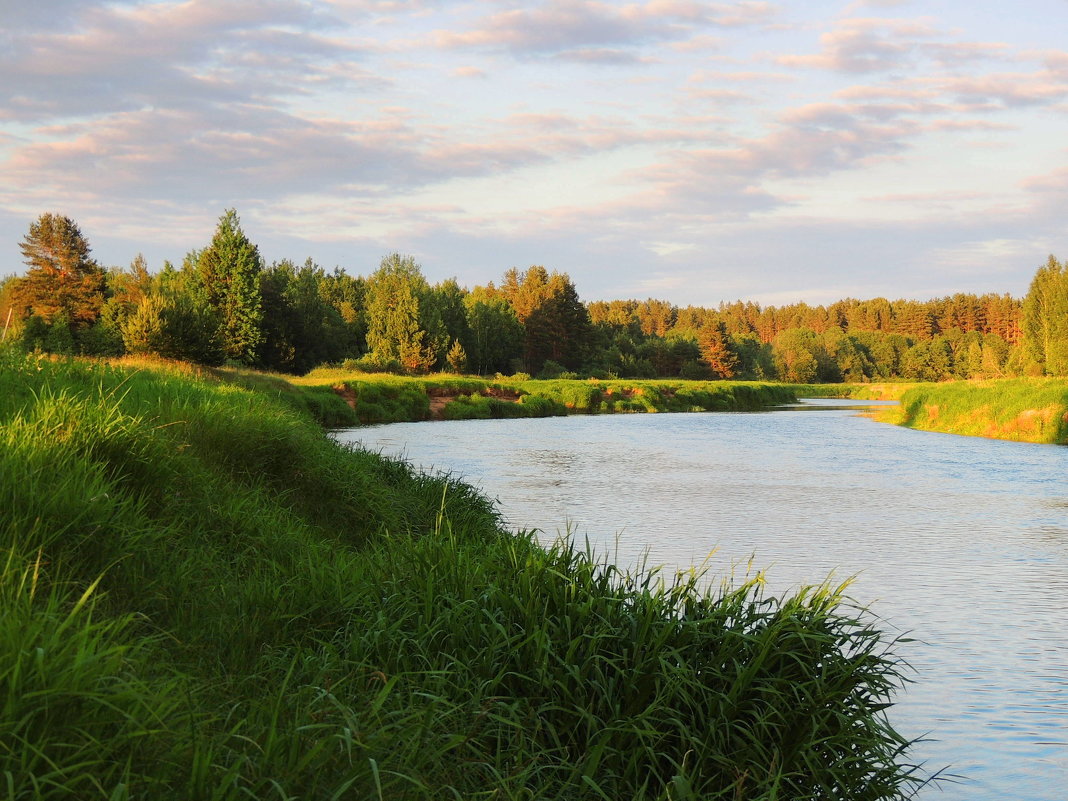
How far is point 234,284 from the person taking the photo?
46.0m

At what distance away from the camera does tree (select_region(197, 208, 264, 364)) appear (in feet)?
150

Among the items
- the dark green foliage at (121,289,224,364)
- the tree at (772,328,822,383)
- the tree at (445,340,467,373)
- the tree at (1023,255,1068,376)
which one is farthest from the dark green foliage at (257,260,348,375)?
the tree at (772,328,822,383)

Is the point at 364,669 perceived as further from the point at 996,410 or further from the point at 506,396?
the point at 506,396

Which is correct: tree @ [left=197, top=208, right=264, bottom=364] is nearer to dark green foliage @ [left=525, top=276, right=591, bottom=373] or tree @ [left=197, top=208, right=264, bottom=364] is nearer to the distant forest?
the distant forest

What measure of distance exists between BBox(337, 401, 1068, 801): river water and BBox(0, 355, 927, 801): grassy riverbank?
2.53 feet

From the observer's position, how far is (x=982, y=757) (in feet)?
15.3

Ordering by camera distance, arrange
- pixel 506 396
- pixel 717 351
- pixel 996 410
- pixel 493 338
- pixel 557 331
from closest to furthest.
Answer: pixel 996 410
pixel 506 396
pixel 493 338
pixel 557 331
pixel 717 351

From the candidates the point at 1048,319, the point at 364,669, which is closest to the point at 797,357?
the point at 1048,319

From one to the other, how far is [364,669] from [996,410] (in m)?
29.0

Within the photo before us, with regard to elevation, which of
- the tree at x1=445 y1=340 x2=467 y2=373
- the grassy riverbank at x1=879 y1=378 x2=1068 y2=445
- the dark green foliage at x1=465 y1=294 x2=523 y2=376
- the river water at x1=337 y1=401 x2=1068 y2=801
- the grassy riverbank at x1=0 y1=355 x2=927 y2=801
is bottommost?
the river water at x1=337 y1=401 x2=1068 y2=801

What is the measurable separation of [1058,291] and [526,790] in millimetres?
68386

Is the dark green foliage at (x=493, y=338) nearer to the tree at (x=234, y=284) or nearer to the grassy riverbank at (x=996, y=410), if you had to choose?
the tree at (x=234, y=284)

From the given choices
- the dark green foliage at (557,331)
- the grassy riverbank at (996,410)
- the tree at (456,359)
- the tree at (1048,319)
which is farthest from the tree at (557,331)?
the grassy riverbank at (996,410)

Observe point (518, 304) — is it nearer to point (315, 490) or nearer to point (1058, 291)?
point (1058, 291)
